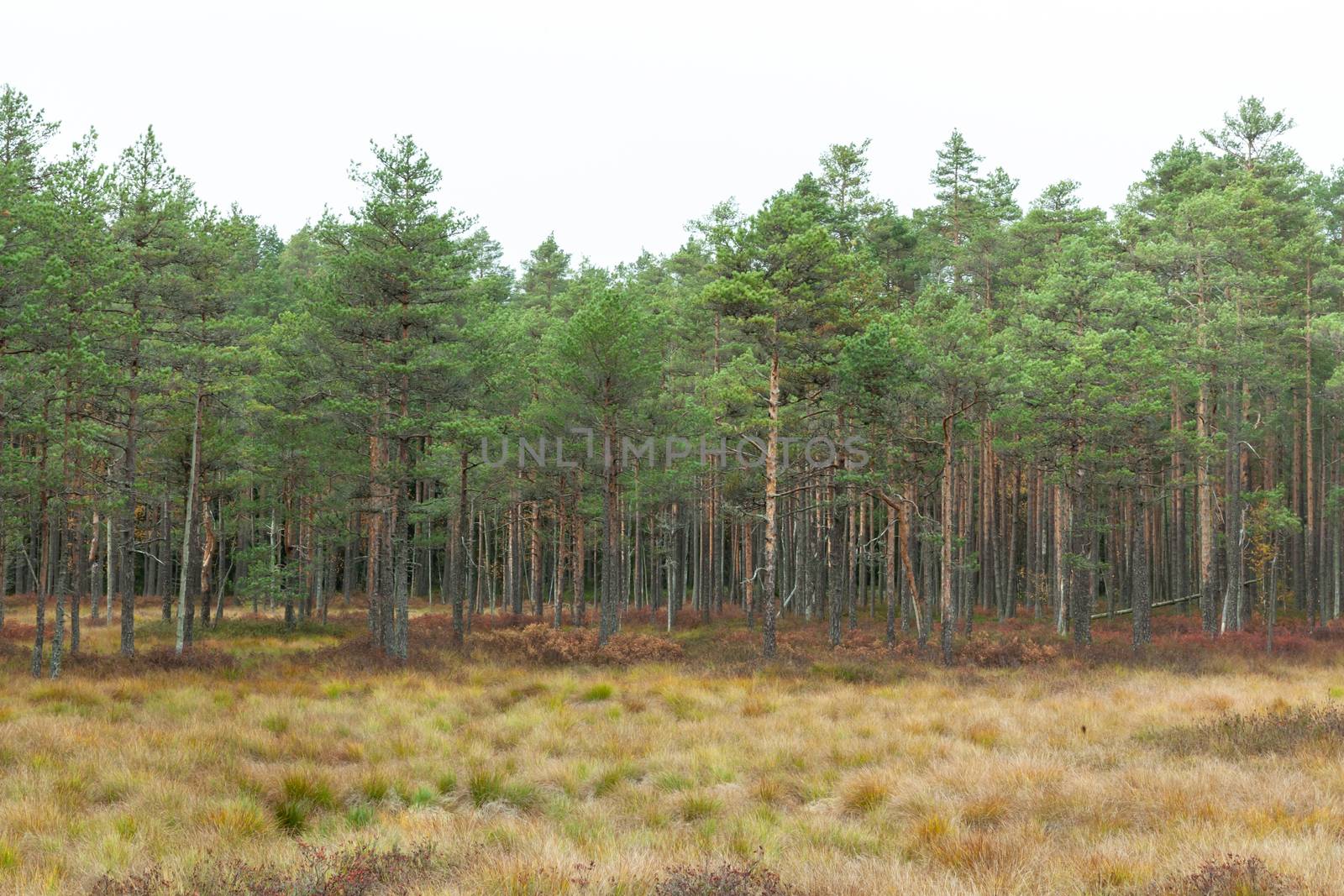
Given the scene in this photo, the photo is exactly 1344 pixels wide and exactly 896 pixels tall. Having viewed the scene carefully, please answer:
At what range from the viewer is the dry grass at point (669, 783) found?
19.3 ft

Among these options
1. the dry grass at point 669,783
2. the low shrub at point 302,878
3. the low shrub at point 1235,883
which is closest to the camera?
the low shrub at point 1235,883

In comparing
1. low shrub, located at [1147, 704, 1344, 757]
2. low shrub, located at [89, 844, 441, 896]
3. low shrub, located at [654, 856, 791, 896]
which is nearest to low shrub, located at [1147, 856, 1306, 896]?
low shrub, located at [654, 856, 791, 896]

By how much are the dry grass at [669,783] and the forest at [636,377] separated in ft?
18.6

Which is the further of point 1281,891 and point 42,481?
point 42,481

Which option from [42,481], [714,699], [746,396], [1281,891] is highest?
[746,396]

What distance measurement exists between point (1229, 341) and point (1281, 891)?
25920mm

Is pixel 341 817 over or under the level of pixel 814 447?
under

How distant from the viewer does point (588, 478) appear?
959 inches

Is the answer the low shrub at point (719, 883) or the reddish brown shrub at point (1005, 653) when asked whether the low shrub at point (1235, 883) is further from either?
the reddish brown shrub at point (1005, 653)

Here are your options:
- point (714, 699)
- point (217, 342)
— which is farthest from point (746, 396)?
point (217, 342)

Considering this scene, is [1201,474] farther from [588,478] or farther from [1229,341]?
[588,478]

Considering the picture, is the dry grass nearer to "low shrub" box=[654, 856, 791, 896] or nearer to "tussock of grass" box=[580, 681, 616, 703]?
"tussock of grass" box=[580, 681, 616, 703]

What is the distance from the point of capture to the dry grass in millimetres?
5879

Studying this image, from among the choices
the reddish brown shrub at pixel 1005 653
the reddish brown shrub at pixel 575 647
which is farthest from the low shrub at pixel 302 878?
the reddish brown shrub at pixel 1005 653
